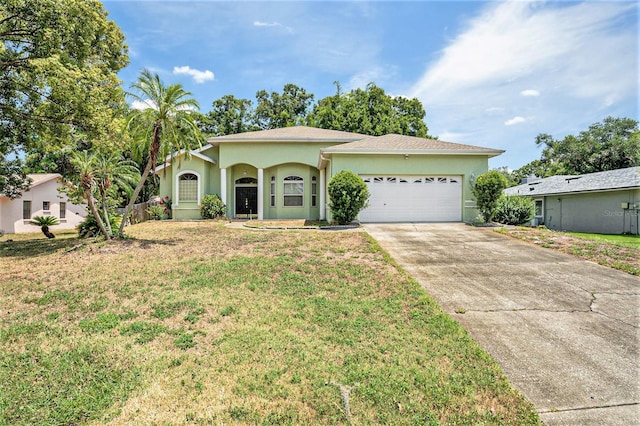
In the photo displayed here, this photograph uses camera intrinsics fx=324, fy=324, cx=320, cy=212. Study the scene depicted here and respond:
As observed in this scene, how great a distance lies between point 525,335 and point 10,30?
1414 cm

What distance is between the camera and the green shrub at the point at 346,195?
42.1 ft

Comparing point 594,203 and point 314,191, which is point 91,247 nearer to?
point 314,191

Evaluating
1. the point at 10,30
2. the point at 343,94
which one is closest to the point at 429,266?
the point at 10,30

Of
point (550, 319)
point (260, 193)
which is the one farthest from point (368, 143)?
point (550, 319)

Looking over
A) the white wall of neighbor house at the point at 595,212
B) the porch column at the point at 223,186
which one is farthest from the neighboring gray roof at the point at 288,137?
the white wall of neighbor house at the point at 595,212

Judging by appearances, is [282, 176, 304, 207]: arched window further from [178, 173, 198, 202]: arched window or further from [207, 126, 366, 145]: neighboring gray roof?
[178, 173, 198, 202]: arched window

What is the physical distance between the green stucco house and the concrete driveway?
18.7 ft

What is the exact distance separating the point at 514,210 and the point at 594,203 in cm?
1039

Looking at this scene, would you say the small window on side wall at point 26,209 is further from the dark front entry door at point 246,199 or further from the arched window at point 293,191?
the arched window at point 293,191

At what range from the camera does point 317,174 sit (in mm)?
19516

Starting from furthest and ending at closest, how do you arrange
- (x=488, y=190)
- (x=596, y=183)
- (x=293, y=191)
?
(x=596, y=183), (x=293, y=191), (x=488, y=190)

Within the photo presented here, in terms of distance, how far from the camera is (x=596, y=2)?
7340 mm

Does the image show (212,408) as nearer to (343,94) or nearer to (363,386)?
(363,386)

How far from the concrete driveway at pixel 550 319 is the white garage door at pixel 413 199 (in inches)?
211
